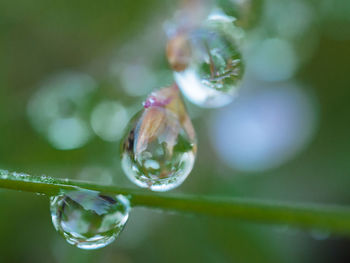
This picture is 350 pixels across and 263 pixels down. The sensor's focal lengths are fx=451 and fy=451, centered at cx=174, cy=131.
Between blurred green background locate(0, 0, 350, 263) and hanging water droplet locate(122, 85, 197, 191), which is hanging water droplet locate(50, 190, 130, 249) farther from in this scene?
blurred green background locate(0, 0, 350, 263)

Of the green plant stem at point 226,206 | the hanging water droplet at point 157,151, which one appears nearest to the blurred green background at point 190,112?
the hanging water droplet at point 157,151

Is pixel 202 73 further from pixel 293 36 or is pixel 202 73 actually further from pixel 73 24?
pixel 73 24

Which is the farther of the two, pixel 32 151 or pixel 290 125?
pixel 290 125

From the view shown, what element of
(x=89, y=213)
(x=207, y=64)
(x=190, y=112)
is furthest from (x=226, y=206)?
(x=190, y=112)

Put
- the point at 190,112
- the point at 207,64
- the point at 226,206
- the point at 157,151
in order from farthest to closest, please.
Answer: the point at 190,112 → the point at 207,64 → the point at 157,151 → the point at 226,206

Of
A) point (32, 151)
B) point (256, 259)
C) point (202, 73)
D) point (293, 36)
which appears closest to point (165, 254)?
point (256, 259)

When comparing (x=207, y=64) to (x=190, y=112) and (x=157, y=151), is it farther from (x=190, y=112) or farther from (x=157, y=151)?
(x=190, y=112)

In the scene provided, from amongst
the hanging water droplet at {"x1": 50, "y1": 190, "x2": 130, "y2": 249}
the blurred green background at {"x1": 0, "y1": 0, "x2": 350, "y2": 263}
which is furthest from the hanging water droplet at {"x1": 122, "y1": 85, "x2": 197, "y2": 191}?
the blurred green background at {"x1": 0, "y1": 0, "x2": 350, "y2": 263}
